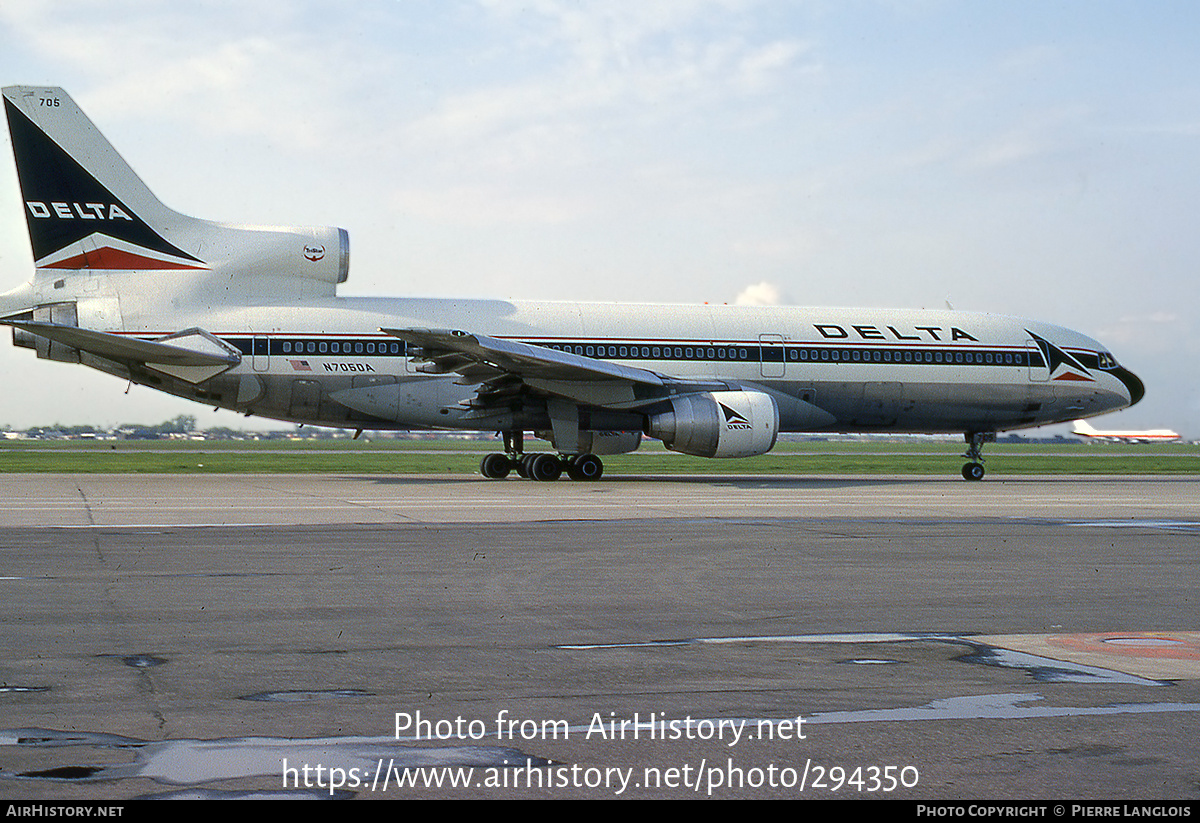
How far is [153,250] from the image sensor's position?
86.2 ft

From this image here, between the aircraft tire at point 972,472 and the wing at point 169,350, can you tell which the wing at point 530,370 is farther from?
the aircraft tire at point 972,472

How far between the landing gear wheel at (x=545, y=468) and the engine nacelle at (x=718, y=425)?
7.76 feet

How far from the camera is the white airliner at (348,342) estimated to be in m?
25.4

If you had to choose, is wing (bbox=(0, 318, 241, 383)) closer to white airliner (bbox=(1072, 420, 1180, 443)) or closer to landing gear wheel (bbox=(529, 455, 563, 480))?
landing gear wheel (bbox=(529, 455, 563, 480))

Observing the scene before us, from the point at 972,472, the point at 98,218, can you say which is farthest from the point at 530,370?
the point at 972,472

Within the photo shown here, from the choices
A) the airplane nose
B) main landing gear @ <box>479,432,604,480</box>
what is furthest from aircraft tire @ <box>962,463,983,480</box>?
main landing gear @ <box>479,432,604,480</box>

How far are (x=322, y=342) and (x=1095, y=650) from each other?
21764mm

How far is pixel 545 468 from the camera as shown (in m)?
26.2

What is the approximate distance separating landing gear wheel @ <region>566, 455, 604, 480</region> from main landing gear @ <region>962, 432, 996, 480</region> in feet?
32.6

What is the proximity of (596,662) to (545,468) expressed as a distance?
65.6 ft

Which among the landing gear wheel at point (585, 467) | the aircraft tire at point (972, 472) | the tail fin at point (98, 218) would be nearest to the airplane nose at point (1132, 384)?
the aircraft tire at point (972, 472)

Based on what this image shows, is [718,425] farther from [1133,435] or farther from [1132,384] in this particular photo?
[1133,435]

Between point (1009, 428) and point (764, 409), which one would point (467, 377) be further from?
point (1009, 428)

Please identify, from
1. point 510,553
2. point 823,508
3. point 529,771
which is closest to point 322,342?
point 823,508
